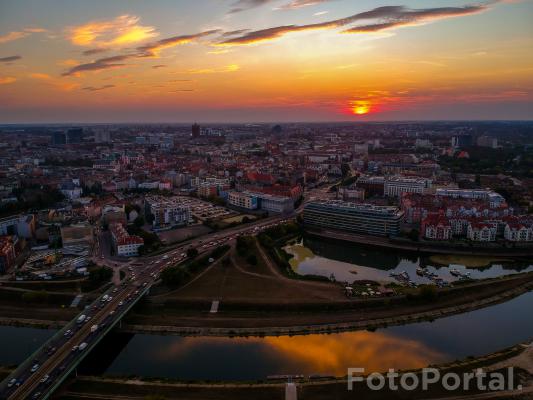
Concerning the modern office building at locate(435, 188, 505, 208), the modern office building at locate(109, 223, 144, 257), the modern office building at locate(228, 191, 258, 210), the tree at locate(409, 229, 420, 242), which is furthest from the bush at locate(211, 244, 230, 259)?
the modern office building at locate(435, 188, 505, 208)

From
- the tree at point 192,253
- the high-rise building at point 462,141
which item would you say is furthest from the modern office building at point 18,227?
the high-rise building at point 462,141

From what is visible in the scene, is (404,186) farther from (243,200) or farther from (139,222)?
(139,222)

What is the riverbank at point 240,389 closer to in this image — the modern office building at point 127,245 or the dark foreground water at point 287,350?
the dark foreground water at point 287,350

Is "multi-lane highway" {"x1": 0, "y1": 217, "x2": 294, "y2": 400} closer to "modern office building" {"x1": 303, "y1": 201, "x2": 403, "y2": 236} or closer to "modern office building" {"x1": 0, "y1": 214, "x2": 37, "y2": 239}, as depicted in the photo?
"modern office building" {"x1": 0, "y1": 214, "x2": 37, "y2": 239}

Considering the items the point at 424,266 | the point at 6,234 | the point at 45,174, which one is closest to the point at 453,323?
the point at 424,266

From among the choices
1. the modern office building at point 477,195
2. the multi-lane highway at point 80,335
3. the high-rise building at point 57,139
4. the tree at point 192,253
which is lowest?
the multi-lane highway at point 80,335

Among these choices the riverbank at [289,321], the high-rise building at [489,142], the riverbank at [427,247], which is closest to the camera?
the riverbank at [289,321]
